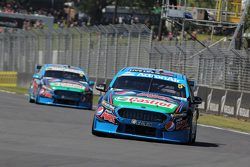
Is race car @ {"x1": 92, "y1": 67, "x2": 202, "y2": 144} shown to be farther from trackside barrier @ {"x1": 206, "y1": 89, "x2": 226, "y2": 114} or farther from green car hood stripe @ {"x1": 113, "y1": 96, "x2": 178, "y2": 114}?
trackside barrier @ {"x1": 206, "y1": 89, "x2": 226, "y2": 114}

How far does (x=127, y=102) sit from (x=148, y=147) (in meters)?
1.40

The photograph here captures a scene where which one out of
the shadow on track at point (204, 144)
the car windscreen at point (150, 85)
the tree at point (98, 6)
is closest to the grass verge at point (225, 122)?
the shadow on track at point (204, 144)

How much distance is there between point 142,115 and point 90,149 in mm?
2554

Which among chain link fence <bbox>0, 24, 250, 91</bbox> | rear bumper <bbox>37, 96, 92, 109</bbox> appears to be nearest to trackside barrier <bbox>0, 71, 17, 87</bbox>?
chain link fence <bbox>0, 24, 250, 91</bbox>

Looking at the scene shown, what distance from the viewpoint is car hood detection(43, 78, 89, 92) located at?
26453mm

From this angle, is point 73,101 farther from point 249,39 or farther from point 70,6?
point 70,6

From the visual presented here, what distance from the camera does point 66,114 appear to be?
22688 millimetres

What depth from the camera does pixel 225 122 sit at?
86.5ft

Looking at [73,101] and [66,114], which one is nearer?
[66,114]

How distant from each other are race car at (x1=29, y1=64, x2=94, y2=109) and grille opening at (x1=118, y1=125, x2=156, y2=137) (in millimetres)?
11248

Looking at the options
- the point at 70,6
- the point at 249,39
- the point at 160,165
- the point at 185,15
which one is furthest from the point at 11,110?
the point at 70,6

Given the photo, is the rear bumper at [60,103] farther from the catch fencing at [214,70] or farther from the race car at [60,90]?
the catch fencing at [214,70]

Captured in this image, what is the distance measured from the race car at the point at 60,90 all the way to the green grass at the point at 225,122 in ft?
12.5

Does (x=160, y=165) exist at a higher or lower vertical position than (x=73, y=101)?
higher
